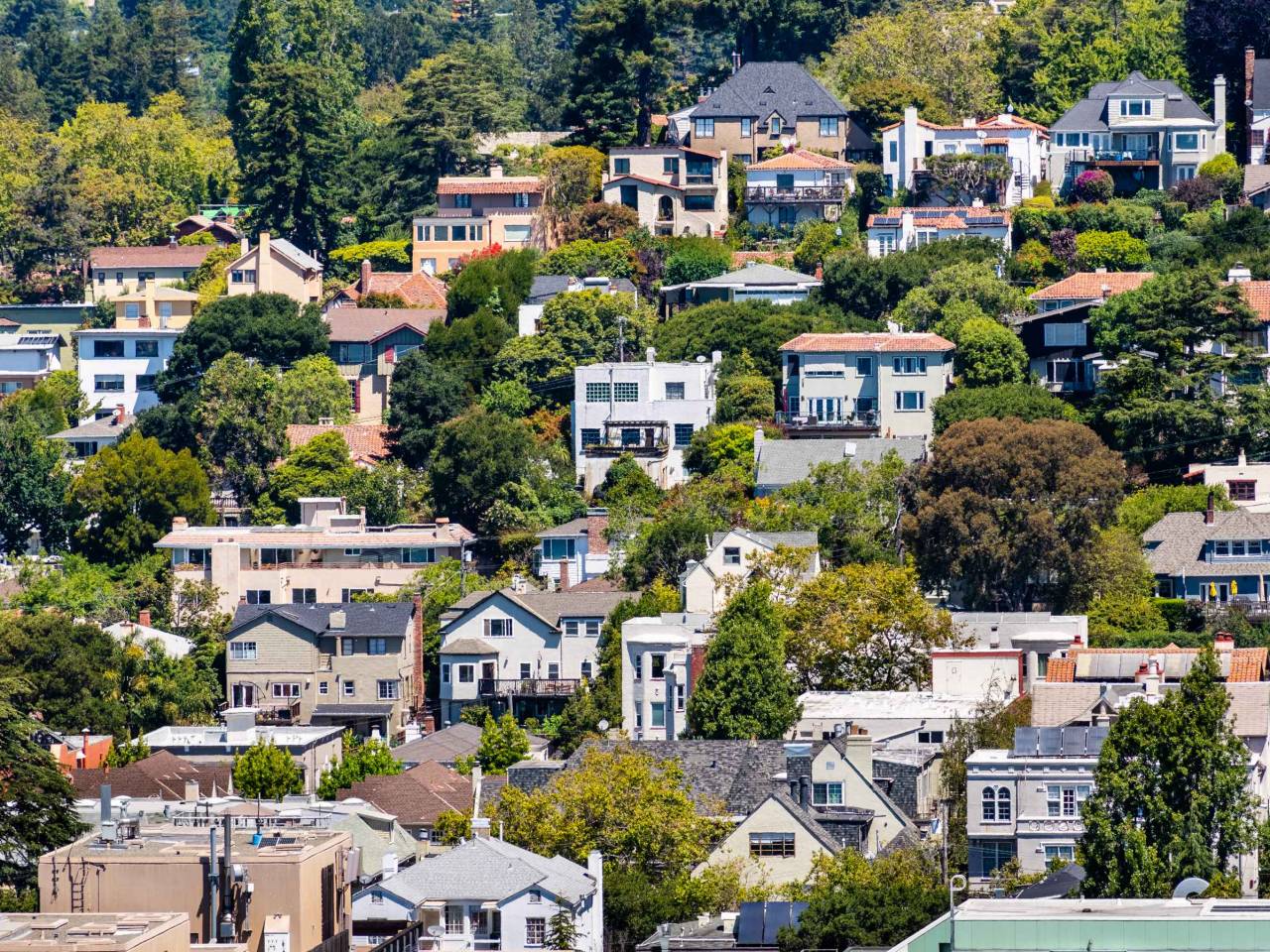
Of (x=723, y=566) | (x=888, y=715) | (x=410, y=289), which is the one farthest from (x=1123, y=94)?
(x=888, y=715)

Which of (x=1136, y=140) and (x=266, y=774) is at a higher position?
(x=1136, y=140)

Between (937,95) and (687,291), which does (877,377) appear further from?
(937,95)

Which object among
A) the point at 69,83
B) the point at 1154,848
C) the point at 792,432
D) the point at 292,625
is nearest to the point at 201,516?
the point at 292,625

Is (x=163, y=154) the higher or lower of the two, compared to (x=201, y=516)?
higher

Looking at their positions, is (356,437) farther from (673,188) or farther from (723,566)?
(723,566)

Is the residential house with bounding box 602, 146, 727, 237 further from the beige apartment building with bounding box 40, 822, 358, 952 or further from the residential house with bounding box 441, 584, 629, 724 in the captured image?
the beige apartment building with bounding box 40, 822, 358, 952

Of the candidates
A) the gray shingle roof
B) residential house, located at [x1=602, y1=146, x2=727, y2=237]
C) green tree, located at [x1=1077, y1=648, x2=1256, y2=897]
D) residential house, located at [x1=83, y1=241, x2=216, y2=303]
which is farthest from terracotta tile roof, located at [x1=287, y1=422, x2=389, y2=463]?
green tree, located at [x1=1077, y1=648, x2=1256, y2=897]

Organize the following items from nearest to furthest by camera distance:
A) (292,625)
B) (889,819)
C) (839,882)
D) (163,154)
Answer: (839,882)
(889,819)
(292,625)
(163,154)
